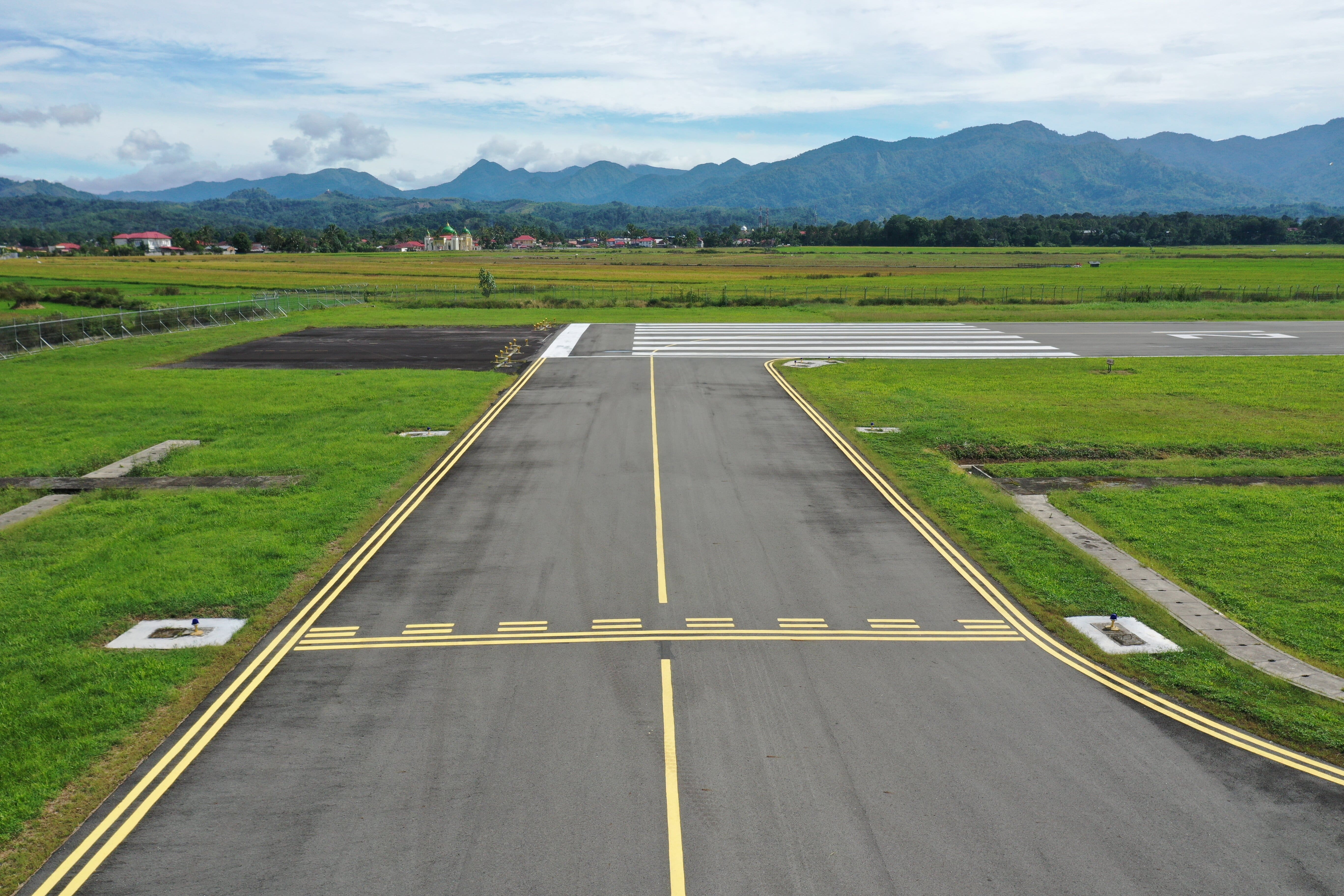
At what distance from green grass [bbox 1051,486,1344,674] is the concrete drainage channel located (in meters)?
0.31

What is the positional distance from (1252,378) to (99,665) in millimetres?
44269

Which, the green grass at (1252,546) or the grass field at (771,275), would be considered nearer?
the green grass at (1252,546)

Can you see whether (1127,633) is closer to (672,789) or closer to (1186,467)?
(672,789)

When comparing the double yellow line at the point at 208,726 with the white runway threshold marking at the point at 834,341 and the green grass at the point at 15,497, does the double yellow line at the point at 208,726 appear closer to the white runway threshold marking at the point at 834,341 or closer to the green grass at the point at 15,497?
the green grass at the point at 15,497

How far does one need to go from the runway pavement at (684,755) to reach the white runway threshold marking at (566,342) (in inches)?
1128

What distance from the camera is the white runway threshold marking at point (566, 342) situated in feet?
150

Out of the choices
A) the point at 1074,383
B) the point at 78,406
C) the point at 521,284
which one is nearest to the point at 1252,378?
the point at 1074,383

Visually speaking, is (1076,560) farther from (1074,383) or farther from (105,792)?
(1074,383)

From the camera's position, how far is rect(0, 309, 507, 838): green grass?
11445mm

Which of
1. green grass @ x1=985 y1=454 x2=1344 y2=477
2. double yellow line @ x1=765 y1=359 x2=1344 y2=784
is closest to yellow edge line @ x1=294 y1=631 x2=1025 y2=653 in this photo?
double yellow line @ x1=765 y1=359 x2=1344 y2=784

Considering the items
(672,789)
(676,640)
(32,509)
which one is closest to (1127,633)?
(676,640)

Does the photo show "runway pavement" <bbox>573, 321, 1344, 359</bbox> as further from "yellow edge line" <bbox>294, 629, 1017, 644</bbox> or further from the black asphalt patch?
"yellow edge line" <bbox>294, 629, 1017, 644</bbox>

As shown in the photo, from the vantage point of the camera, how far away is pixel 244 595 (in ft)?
49.5

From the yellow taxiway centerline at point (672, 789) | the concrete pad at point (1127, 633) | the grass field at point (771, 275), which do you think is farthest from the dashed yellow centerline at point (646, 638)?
the grass field at point (771, 275)
